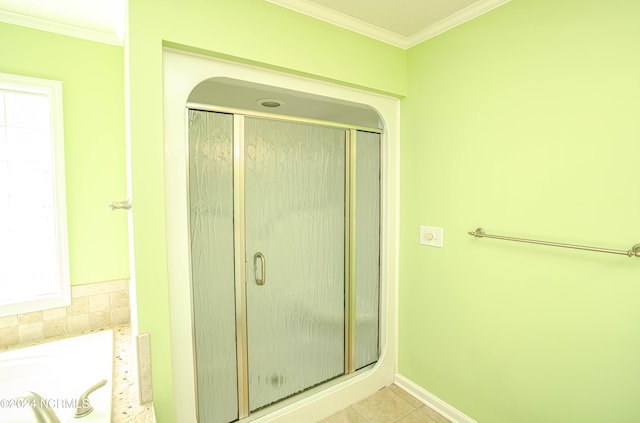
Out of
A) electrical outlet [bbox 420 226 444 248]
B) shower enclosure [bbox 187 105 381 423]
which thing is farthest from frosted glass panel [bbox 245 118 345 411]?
electrical outlet [bbox 420 226 444 248]

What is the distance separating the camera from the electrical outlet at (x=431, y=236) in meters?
1.82

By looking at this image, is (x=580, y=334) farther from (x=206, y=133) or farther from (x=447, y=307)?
(x=206, y=133)

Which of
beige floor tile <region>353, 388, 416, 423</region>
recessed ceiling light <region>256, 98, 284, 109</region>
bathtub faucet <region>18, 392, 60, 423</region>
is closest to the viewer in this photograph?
bathtub faucet <region>18, 392, 60, 423</region>

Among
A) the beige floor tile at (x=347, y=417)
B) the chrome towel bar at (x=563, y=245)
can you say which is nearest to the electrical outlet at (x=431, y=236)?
the chrome towel bar at (x=563, y=245)

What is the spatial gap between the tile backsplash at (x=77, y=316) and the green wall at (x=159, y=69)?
952 mm

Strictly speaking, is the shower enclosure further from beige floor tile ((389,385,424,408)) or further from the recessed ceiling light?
the recessed ceiling light

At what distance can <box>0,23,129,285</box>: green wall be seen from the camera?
5.65 ft

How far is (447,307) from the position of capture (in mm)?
1789

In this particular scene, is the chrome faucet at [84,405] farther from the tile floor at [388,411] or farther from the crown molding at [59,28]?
the crown molding at [59,28]

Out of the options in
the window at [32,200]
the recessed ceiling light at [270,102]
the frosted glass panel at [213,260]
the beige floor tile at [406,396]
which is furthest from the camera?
the recessed ceiling light at [270,102]

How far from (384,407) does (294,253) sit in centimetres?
119

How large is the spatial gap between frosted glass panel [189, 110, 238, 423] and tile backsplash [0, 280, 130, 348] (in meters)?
0.92

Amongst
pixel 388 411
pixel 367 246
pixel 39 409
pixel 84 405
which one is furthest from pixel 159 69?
pixel 388 411

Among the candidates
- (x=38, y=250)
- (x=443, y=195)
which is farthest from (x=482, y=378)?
(x=38, y=250)
